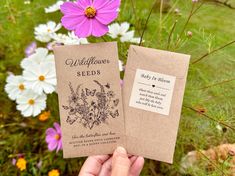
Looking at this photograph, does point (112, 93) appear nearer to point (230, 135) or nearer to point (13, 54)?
point (230, 135)

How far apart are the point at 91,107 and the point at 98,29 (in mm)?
205

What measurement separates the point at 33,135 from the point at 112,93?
83 centimetres

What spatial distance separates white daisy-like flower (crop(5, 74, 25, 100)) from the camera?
1.34 meters

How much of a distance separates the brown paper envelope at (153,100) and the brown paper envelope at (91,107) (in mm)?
30

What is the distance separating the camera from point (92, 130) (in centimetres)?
84

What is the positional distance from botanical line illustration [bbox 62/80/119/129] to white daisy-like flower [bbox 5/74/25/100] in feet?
1.89

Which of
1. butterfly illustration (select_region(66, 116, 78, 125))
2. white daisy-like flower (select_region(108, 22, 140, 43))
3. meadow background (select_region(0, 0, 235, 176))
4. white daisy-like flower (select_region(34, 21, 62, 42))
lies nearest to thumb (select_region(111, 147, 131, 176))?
butterfly illustration (select_region(66, 116, 78, 125))

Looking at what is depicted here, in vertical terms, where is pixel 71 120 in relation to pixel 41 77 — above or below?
below

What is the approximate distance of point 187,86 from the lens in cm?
118

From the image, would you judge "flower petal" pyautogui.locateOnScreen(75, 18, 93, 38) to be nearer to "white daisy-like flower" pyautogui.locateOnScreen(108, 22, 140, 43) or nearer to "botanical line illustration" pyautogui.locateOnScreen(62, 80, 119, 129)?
"botanical line illustration" pyautogui.locateOnScreen(62, 80, 119, 129)

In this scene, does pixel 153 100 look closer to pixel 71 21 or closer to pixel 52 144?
pixel 71 21

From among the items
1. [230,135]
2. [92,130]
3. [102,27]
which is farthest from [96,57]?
[230,135]

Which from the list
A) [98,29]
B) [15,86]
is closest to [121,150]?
[98,29]

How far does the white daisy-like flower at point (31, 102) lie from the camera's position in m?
1.30
